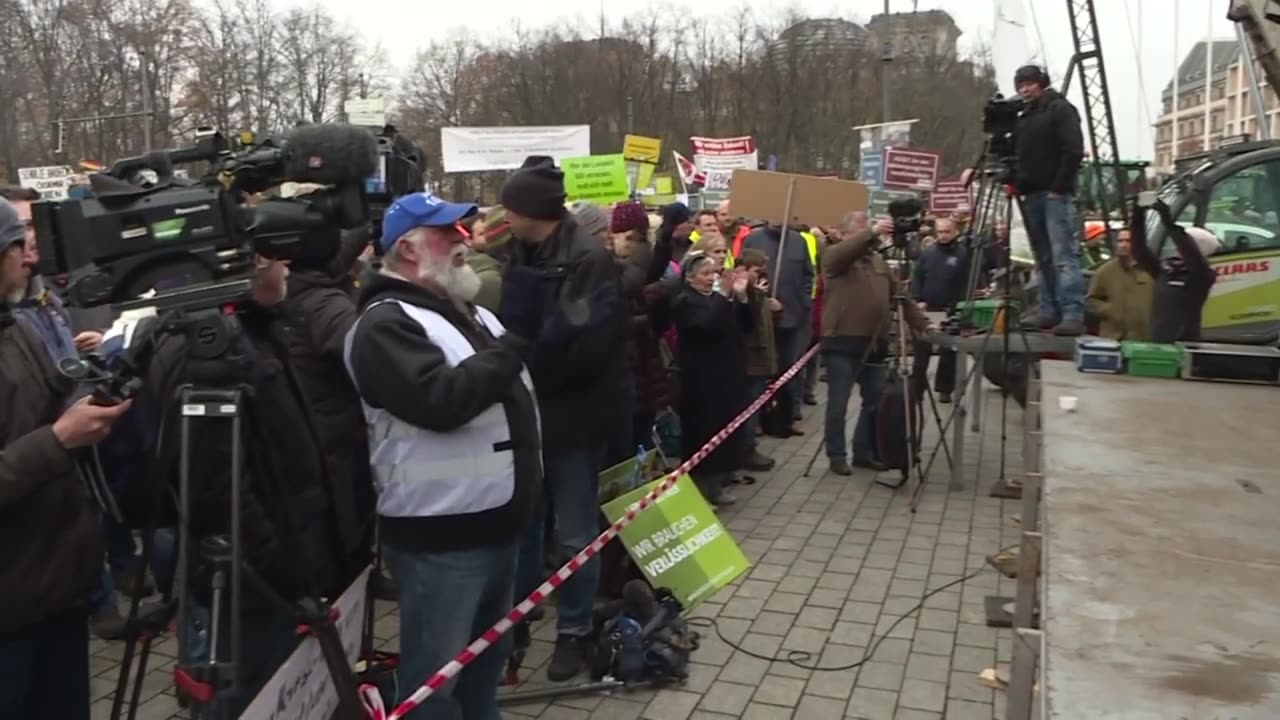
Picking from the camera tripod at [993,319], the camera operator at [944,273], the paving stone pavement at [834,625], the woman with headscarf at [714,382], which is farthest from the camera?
the camera operator at [944,273]

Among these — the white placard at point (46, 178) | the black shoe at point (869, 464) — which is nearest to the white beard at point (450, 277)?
the black shoe at point (869, 464)

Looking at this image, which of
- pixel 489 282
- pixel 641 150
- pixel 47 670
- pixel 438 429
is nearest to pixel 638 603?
pixel 489 282

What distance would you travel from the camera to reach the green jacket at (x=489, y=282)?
4.43 metres

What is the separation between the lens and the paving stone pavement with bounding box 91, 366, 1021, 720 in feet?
13.2

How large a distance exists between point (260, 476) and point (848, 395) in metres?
5.89

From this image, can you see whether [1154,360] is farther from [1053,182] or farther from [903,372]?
[903,372]

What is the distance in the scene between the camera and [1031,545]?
3689mm

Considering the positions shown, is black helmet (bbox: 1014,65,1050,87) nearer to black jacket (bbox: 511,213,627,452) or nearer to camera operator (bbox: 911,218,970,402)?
camera operator (bbox: 911,218,970,402)

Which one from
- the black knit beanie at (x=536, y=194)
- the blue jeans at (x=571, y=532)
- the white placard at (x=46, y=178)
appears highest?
the white placard at (x=46, y=178)

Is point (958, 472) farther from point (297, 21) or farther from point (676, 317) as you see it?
point (297, 21)

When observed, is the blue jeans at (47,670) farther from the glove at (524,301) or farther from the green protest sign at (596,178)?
the green protest sign at (596,178)

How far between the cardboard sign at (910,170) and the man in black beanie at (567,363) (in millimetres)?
11492

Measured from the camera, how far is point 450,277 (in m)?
2.91

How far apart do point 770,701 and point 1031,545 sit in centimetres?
118
